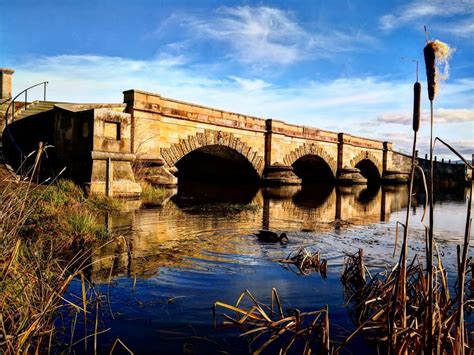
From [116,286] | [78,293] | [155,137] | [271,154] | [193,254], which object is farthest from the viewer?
[271,154]

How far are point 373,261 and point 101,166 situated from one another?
25.7ft

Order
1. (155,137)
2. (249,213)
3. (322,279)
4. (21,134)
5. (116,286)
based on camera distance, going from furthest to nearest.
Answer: (155,137), (21,134), (249,213), (322,279), (116,286)

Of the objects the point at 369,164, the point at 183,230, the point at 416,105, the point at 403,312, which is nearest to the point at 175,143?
the point at 183,230

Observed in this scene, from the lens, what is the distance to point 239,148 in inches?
819

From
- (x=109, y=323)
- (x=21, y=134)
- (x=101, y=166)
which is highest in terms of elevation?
(x=21, y=134)

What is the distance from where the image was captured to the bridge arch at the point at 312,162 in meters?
25.4

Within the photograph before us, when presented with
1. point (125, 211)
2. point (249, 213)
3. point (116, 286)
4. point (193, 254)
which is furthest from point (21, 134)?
point (116, 286)

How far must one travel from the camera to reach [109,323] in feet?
10.1

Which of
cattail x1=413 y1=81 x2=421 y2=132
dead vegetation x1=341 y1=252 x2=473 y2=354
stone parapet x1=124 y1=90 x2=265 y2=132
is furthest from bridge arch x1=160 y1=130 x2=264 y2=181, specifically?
cattail x1=413 y1=81 x2=421 y2=132

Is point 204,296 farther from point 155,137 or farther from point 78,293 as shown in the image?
point 155,137

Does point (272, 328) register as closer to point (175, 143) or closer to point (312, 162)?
point (175, 143)

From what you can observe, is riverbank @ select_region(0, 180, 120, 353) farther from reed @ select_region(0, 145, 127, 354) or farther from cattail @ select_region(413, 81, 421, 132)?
cattail @ select_region(413, 81, 421, 132)

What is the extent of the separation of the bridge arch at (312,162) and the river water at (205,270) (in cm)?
1586

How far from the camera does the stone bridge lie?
15.5 meters
